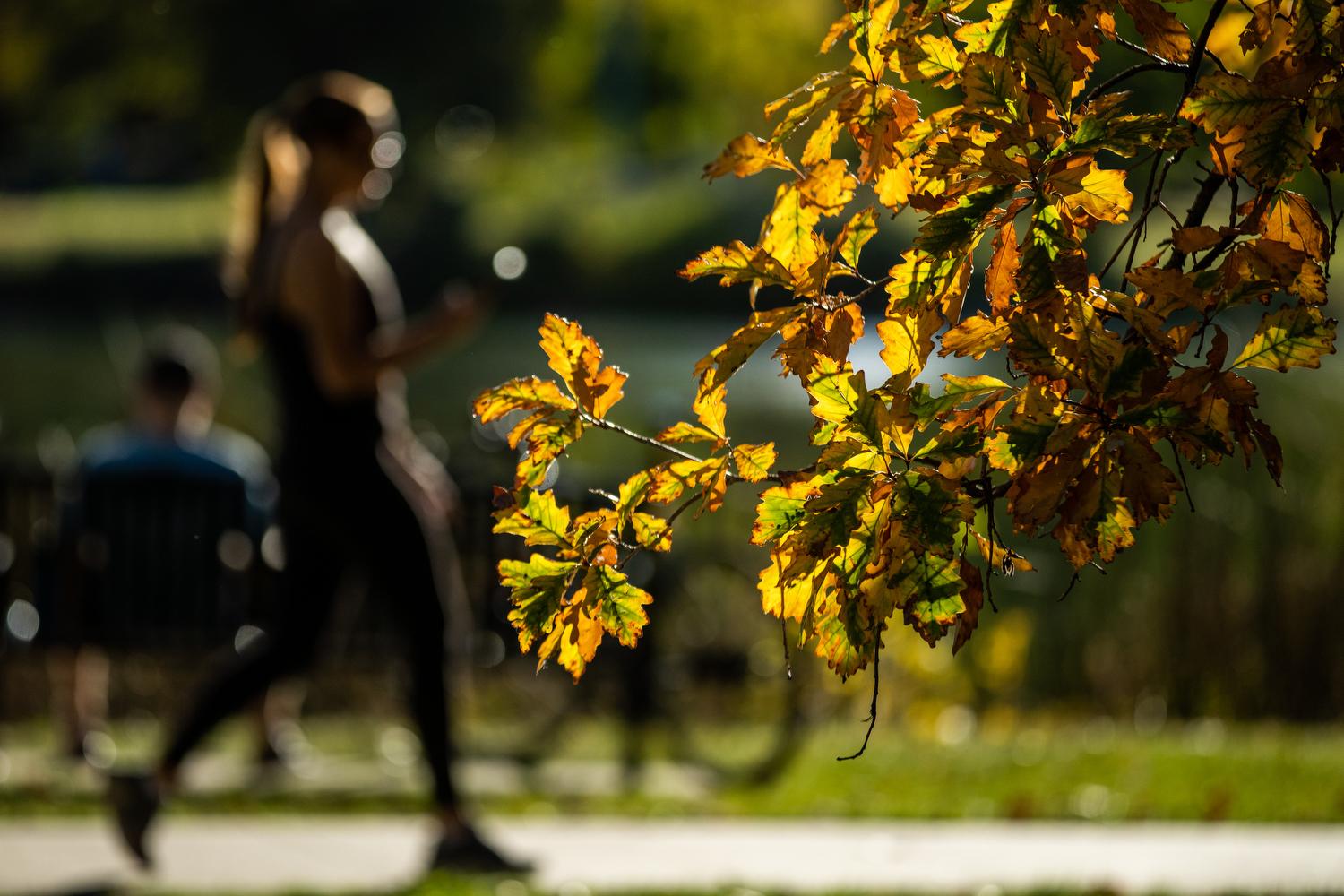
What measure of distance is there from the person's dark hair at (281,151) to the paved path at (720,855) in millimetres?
1396

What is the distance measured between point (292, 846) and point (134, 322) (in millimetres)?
31218

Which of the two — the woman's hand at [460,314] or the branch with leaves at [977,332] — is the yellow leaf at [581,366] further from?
the woman's hand at [460,314]

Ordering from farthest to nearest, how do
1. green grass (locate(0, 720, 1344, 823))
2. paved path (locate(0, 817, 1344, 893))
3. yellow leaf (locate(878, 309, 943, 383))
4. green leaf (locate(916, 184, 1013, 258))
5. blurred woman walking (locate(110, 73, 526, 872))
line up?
1. green grass (locate(0, 720, 1344, 823))
2. blurred woman walking (locate(110, 73, 526, 872))
3. paved path (locate(0, 817, 1344, 893))
4. yellow leaf (locate(878, 309, 943, 383))
5. green leaf (locate(916, 184, 1013, 258))

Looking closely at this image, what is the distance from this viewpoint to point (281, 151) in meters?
5.54

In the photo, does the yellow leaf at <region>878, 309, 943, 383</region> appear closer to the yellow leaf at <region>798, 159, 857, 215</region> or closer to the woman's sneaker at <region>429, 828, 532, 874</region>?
the yellow leaf at <region>798, 159, 857, 215</region>

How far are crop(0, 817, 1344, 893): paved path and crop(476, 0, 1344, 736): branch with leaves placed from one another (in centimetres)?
293

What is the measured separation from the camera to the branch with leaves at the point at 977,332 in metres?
1.89

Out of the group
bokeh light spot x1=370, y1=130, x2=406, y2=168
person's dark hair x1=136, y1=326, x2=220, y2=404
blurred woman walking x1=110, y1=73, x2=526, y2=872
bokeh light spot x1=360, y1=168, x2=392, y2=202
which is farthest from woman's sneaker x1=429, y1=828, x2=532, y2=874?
person's dark hair x1=136, y1=326, x2=220, y2=404

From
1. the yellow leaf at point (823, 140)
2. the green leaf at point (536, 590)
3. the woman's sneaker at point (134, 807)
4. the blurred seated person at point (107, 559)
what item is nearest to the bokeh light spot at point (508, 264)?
the woman's sneaker at point (134, 807)

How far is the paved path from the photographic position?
16.2 ft

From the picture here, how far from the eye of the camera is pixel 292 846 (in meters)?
5.48

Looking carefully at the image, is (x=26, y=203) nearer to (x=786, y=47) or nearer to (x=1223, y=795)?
(x=786, y=47)

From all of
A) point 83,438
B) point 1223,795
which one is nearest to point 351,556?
point 1223,795

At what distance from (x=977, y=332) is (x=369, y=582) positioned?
11.2ft
